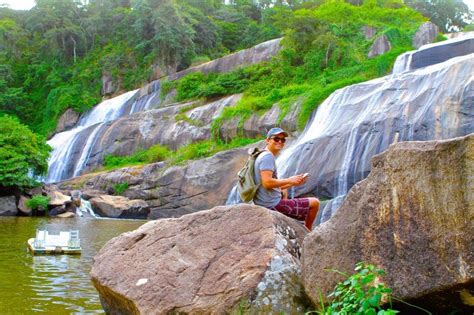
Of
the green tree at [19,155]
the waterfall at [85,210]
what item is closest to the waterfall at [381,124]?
the waterfall at [85,210]

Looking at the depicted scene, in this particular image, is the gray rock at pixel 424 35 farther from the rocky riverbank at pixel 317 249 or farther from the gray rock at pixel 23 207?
the rocky riverbank at pixel 317 249

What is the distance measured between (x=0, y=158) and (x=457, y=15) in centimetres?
4297

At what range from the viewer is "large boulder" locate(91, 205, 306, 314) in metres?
4.96

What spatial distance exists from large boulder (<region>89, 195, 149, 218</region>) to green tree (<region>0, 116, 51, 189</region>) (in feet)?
12.4

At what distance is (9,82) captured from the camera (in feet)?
171

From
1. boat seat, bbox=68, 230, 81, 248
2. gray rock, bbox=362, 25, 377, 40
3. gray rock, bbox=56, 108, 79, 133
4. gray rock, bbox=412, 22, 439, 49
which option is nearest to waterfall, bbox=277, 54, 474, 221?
boat seat, bbox=68, 230, 81, 248

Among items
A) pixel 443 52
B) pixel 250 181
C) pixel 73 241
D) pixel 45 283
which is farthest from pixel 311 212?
pixel 443 52

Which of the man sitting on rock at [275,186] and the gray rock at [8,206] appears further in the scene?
the gray rock at [8,206]

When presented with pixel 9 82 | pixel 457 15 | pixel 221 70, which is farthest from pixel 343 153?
pixel 9 82

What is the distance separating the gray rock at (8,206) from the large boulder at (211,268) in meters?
22.4

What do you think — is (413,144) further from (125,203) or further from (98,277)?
(125,203)

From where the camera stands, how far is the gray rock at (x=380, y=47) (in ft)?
106

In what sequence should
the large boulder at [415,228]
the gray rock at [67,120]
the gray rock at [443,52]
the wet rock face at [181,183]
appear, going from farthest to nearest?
1. the gray rock at [67,120]
2. the wet rock face at [181,183]
3. the gray rock at [443,52]
4. the large boulder at [415,228]

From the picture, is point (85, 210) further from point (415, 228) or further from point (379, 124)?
point (415, 228)
